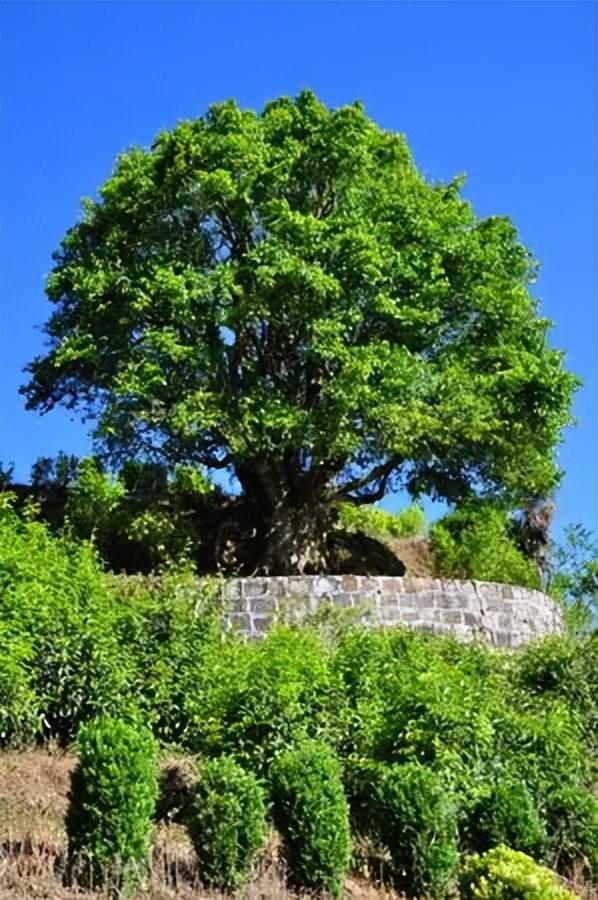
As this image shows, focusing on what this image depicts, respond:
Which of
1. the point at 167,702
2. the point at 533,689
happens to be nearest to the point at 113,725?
the point at 167,702

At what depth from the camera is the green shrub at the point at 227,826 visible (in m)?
7.43

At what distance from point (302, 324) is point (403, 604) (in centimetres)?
399

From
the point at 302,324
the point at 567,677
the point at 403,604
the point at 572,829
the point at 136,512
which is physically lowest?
the point at 572,829

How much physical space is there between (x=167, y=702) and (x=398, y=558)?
33.2 feet

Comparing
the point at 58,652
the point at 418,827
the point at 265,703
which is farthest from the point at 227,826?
the point at 58,652

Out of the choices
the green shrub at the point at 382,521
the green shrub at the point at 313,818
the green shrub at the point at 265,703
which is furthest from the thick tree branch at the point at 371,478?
the green shrub at the point at 313,818

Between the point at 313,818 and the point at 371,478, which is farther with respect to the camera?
the point at 371,478

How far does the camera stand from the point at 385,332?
16.1 m

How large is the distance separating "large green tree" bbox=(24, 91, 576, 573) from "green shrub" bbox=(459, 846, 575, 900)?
321 inches

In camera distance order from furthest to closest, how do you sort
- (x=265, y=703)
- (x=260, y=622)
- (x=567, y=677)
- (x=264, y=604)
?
(x=264, y=604), (x=260, y=622), (x=567, y=677), (x=265, y=703)

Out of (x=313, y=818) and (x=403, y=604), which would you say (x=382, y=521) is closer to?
(x=403, y=604)

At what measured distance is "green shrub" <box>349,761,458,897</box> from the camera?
785 cm

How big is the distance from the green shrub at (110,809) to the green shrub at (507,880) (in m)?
1.98

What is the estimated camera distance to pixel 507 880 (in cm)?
692
